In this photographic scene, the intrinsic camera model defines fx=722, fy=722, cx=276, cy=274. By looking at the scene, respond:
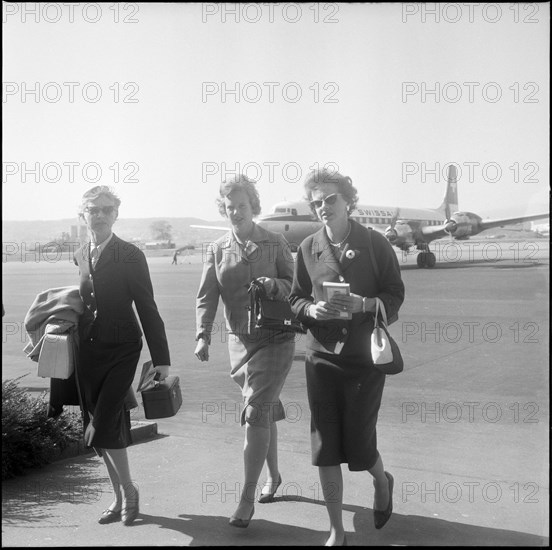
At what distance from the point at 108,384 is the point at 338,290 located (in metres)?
1.42

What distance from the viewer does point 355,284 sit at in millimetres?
3662

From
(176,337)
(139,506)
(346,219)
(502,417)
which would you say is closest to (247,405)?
(139,506)

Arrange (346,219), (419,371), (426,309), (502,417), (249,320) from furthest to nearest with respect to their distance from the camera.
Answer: (426,309) → (419,371) → (502,417) → (249,320) → (346,219)

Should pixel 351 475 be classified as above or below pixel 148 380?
below

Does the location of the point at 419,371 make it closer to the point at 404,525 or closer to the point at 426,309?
the point at 404,525

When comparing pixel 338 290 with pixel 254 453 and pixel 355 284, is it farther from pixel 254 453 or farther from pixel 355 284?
pixel 254 453

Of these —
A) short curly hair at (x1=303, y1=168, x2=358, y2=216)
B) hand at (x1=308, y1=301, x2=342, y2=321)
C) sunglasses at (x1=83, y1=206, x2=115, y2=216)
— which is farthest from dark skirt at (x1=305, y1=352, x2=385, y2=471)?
sunglasses at (x1=83, y1=206, x2=115, y2=216)

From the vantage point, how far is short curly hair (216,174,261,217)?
419 centimetres

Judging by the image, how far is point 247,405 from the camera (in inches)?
159

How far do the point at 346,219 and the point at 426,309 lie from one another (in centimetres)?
1267

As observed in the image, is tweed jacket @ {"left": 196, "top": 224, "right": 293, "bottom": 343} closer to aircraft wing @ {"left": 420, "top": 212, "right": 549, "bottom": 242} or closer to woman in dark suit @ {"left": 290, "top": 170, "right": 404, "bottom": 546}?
woman in dark suit @ {"left": 290, "top": 170, "right": 404, "bottom": 546}

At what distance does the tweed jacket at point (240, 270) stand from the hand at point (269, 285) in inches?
4.9

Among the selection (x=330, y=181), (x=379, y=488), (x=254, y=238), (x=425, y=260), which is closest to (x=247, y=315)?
(x=254, y=238)

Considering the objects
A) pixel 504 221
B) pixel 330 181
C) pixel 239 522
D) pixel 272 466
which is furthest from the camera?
pixel 504 221
